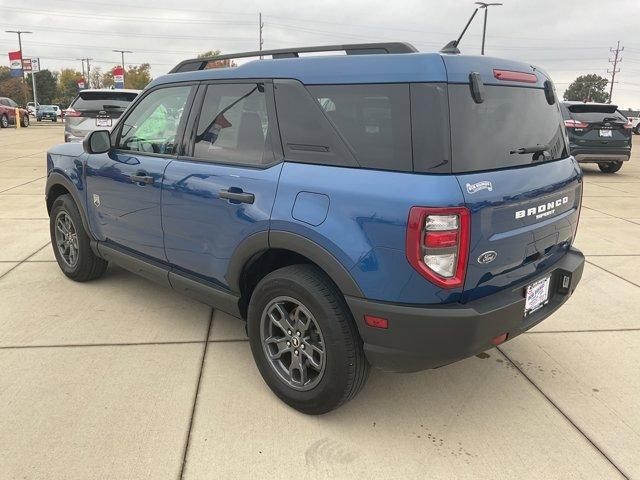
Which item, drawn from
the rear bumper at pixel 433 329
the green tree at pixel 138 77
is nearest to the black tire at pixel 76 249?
the rear bumper at pixel 433 329

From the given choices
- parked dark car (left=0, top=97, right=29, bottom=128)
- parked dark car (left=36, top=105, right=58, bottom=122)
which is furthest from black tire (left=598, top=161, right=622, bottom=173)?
parked dark car (left=36, top=105, right=58, bottom=122)

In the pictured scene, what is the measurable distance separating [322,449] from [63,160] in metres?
3.31

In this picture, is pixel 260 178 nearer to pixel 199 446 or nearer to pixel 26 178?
pixel 199 446

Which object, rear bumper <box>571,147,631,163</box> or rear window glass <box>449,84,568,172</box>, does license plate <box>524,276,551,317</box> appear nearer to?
rear window glass <box>449,84,568,172</box>

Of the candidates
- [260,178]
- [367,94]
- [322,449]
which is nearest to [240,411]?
[322,449]

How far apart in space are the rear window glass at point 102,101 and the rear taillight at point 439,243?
982 cm

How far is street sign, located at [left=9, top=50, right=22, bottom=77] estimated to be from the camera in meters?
38.5

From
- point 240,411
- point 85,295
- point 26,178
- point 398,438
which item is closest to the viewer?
point 398,438

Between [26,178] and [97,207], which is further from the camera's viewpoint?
[26,178]

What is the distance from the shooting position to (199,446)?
2482mm

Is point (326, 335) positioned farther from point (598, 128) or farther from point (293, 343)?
point (598, 128)

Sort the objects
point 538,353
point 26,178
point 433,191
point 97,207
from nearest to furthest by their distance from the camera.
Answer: point 433,191 → point 538,353 → point 97,207 → point 26,178

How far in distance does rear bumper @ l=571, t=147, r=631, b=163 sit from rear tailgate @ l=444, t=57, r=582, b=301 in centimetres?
945

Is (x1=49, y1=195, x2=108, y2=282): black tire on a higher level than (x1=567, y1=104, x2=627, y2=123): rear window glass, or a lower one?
lower
